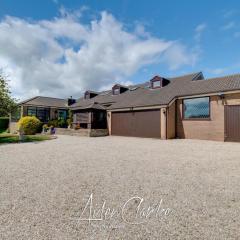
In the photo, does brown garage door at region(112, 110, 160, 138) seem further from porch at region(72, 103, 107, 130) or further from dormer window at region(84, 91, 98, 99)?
dormer window at region(84, 91, 98, 99)

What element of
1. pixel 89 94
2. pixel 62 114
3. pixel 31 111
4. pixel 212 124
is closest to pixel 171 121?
pixel 212 124

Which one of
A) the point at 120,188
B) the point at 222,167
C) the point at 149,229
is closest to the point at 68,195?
the point at 120,188

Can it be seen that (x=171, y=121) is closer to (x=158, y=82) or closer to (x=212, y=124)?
(x=212, y=124)

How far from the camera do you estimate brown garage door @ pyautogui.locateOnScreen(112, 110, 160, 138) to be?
16.4 meters

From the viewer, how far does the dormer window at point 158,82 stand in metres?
20.4

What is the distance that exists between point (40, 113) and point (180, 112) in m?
20.9

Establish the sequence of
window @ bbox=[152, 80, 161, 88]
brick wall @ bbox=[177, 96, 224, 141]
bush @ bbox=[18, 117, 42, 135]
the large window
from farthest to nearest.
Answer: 1. the large window
2. bush @ bbox=[18, 117, 42, 135]
3. window @ bbox=[152, 80, 161, 88]
4. brick wall @ bbox=[177, 96, 224, 141]

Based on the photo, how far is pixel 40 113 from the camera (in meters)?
27.5

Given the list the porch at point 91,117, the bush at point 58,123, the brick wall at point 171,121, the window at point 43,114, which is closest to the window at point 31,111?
the window at point 43,114

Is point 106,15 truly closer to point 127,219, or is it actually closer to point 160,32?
point 160,32

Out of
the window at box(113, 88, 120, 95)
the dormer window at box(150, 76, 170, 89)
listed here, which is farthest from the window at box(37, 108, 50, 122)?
the dormer window at box(150, 76, 170, 89)

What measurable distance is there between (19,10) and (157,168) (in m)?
11.5

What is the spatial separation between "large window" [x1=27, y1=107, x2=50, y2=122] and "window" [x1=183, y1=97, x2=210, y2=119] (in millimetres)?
20799

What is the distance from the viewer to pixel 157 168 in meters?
5.81
